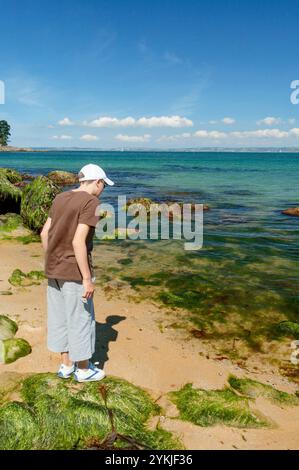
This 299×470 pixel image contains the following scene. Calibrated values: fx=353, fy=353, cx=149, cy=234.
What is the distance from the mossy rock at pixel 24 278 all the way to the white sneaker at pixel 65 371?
4347mm

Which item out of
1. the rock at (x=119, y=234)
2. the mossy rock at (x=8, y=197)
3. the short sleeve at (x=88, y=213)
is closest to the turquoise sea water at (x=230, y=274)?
the rock at (x=119, y=234)

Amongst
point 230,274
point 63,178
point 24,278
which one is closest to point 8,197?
point 24,278

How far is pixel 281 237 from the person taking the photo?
49.5 ft

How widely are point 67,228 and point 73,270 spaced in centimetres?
55

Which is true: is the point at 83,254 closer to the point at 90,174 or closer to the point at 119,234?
the point at 90,174

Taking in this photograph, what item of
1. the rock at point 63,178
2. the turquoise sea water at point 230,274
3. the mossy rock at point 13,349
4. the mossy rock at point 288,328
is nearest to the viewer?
the mossy rock at point 13,349

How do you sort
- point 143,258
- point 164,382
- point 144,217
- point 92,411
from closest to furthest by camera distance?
point 92,411
point 164,382
point 143,258
point 144,217

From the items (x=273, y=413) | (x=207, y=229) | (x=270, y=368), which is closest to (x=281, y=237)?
(x=207, y=229)

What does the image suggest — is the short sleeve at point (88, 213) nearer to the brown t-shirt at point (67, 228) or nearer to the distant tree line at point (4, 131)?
the brown t-shirt at point (67, 228)

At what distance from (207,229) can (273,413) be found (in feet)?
39.5

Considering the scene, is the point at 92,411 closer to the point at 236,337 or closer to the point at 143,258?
the point at 236,337

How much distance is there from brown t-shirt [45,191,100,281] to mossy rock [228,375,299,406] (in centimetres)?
301

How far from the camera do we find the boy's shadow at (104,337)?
5.89 metres

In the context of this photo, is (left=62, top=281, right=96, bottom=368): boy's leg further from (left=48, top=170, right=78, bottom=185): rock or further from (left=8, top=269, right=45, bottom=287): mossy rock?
(left=48, top=170, right=78, bottom=185): rock
